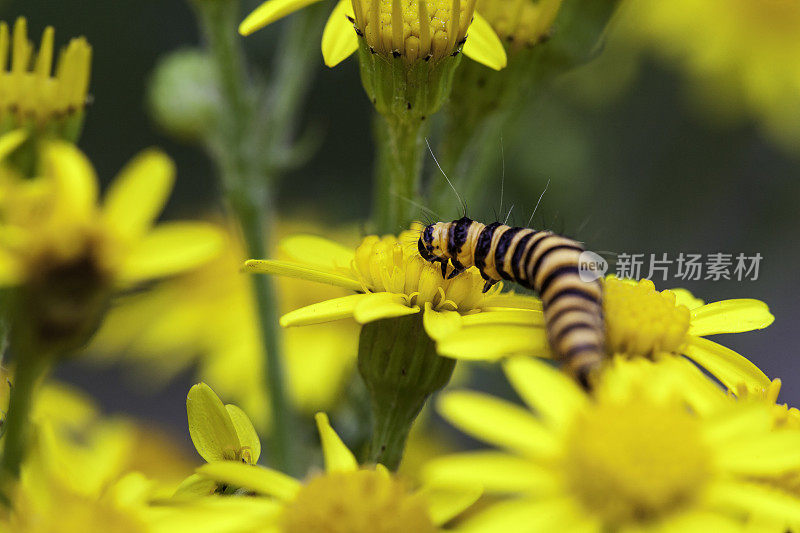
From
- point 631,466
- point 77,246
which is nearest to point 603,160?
point 631,466

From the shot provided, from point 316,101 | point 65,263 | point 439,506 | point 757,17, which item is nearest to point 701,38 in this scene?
point 757,17

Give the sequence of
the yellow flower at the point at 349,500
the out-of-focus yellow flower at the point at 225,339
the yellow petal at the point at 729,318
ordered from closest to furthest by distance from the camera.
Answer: the yellow flower at the point at 349,500, the yellow petal at the point at 729,318, the out-of-focus yellow flower at the point at 225,339

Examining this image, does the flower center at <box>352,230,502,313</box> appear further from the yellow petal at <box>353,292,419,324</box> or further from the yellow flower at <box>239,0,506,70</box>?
the yellow flower at <box>239,0,506,70</box>

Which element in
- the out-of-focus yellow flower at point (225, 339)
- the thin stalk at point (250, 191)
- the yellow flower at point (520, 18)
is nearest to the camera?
the yellow flower at point (520, 18)

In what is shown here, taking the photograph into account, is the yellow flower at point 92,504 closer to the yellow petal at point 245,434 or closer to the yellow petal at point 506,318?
the yellow petal at point 245,434

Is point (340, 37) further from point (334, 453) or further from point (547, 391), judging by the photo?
point (547, 391)

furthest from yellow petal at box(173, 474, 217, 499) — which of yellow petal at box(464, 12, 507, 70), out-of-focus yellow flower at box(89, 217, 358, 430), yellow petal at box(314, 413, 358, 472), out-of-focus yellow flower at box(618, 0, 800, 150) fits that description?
out-of-focus yellow flower at box(618, 0, 800, 150)

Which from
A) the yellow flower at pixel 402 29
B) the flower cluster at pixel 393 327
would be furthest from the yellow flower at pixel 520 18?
the yellow flower at pixel 402 29
